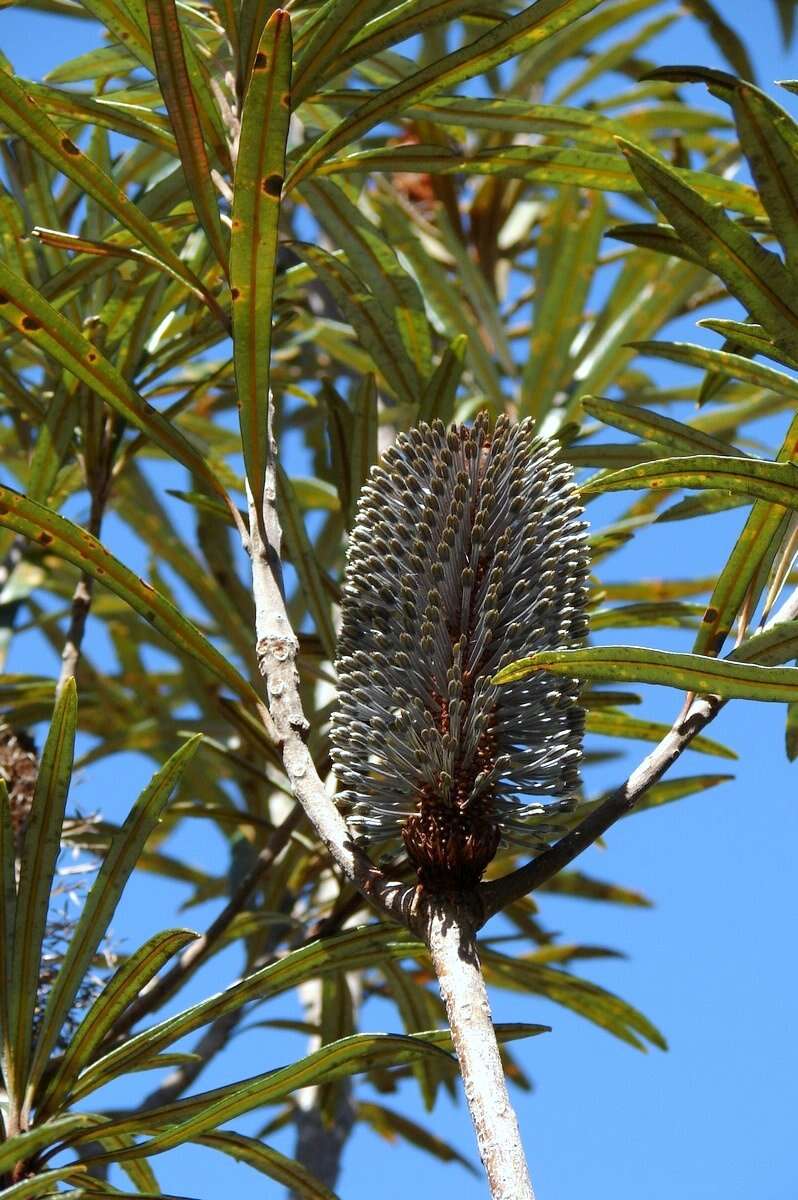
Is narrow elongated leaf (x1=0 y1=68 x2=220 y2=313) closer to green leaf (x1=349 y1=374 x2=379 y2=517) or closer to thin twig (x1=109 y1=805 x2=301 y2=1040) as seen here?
green leaf (x1=349 y1=374 x2=379 y2=517)

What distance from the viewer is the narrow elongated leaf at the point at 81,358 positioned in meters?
0.93

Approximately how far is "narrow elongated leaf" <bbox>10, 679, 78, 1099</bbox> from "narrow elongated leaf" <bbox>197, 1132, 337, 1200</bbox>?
153 mm

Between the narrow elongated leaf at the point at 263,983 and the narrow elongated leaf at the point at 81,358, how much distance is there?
1.13ft

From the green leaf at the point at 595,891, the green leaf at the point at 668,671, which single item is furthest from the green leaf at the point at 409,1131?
the green leaf at the point at 668,671

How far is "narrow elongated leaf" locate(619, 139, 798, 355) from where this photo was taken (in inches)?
33.1

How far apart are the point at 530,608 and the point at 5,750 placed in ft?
2.54

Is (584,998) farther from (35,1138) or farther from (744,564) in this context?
(35,1138)

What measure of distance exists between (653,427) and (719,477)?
0.22 m

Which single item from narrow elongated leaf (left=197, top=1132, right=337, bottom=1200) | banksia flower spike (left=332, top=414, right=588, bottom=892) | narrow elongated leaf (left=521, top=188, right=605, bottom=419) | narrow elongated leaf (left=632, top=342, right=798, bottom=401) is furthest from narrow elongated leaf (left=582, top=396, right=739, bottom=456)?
narrow elongated leaf (left=521, top=188, right=605, bottom=419)

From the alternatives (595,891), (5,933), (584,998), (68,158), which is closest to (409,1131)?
(595,891)

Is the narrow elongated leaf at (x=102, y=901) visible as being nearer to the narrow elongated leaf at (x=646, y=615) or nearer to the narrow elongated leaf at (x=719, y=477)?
the narrow elongated leaf at (x=719, y=477)

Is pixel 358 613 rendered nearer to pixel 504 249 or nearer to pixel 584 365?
pixel 584 365

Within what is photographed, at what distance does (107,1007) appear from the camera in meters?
0.97

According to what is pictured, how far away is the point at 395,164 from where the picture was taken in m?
1.22
